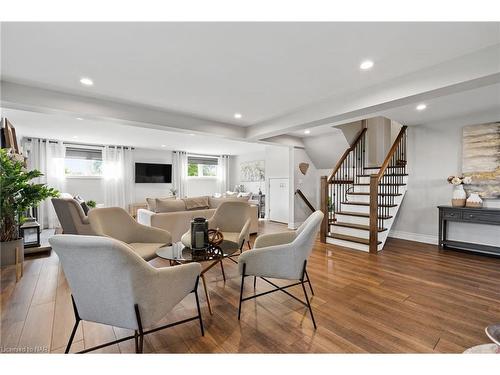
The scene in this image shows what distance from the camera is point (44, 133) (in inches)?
225

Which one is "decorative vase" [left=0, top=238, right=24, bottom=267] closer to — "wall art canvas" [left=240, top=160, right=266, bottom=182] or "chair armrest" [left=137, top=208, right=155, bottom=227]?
"chair armrest" [left=137, top=208, right=155, bottom=227]

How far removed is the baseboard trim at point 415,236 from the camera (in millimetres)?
4520

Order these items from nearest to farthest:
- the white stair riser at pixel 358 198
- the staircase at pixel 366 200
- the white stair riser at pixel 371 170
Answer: the staircase at pixel 366 200
the white stair riser at pixel 358 198
the white stair riser at pixel 371 170

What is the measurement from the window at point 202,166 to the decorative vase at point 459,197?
7769 millimetres

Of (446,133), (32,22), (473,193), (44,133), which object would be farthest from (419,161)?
(44,133)

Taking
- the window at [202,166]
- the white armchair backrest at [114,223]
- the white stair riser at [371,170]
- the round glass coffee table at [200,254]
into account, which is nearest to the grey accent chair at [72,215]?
the white armchair backrest at [114,223]

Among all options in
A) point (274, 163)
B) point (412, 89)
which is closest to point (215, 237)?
point (412, 89)

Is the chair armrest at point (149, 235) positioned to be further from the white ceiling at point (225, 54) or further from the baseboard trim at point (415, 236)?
the baseboard trim at point (415, 236)

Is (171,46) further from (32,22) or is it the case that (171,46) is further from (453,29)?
(453,29)

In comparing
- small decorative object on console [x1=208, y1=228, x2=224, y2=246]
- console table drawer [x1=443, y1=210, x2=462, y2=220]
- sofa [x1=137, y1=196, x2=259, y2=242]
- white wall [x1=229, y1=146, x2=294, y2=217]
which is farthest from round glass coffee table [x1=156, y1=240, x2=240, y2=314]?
white wall [x1=229, y1=146, x2=294, y2=217]

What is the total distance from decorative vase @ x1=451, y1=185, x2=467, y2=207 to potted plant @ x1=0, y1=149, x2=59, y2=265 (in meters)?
6.17

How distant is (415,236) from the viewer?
186 inches

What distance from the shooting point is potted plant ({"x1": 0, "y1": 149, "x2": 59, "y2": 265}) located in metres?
2.88

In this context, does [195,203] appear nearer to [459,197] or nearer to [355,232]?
[355,232]
